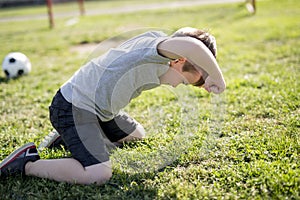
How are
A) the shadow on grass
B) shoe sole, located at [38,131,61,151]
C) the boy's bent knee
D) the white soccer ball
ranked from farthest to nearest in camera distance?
the white soccer ball < shoe sole, located at [38,131,61,151] < the boy's bent knee < the shadow on grass

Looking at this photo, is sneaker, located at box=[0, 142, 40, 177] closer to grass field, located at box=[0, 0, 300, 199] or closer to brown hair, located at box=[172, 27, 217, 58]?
→ grass field, located at box=[0, 0, 300, 199]

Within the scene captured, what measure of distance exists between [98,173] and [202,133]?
2.97ft

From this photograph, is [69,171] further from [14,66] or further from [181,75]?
[14,66]

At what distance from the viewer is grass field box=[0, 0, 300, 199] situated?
6.89 feet

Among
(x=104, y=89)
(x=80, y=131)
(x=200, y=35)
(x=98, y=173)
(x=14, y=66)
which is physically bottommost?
(x=14, y=66)

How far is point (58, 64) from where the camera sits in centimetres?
527

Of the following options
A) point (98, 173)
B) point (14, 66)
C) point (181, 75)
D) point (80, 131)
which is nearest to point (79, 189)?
point (98, 173)

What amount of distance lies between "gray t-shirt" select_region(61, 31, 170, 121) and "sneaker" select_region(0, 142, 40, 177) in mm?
408

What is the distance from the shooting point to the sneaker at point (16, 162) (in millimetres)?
2256

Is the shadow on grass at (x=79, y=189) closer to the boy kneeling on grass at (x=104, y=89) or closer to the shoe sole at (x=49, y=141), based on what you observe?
the boy kneeling on grass at (x=104, y=89)

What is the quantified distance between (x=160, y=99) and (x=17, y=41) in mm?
4961

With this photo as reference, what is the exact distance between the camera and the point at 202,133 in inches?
109

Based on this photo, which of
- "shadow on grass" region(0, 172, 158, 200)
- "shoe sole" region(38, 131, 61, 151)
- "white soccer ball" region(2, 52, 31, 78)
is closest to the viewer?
"shadow on grass" region(0, 172, 158, 200)

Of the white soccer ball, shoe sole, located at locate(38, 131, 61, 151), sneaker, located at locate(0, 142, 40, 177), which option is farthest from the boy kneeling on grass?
the white soccer ball
